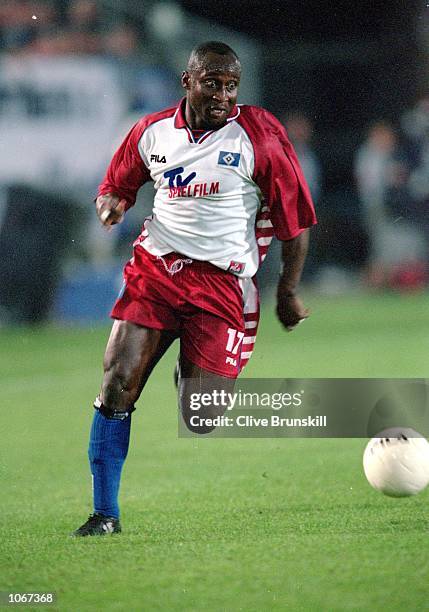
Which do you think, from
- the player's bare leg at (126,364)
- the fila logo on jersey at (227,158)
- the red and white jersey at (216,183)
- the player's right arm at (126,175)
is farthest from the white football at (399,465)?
the player's right arm at (126,175)

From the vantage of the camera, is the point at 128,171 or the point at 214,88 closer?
the point at 214,88

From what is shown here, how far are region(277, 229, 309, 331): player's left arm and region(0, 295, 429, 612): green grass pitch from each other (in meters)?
0.71

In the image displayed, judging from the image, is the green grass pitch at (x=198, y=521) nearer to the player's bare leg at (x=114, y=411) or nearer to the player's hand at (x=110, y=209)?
the player's bare leg at (x=114, y=411)

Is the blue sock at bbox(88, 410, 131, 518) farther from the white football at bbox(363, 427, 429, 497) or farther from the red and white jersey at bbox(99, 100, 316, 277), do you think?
the white football at bbox(363, 427, 429, 497)

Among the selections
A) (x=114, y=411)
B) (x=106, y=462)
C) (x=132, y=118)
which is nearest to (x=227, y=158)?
(x=114, y=411)

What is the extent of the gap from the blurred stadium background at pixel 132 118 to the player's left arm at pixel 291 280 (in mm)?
4691

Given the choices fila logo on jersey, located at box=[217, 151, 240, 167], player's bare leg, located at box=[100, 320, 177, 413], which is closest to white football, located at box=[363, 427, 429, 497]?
player's bare leg, located at box=[100, 320, 177, 413]

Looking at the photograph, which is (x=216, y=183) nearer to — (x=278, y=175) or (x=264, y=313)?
(x=278, y=175)

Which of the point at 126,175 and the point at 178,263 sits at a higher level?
the point at 126,175

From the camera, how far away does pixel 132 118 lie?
10.0m

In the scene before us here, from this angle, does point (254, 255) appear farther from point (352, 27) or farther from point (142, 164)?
point (352, 27)

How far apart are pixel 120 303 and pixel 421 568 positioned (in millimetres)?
1361

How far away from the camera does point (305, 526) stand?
3914 mm

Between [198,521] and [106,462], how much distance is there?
0.41 meters
